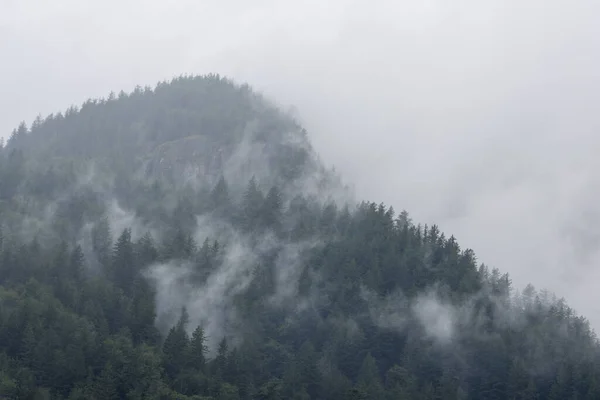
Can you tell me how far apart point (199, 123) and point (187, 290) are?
63468 millimetres

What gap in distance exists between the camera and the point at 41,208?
131m

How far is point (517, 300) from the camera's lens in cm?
12938

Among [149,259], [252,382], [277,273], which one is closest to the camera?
[252,382]

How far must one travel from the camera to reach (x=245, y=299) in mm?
117375

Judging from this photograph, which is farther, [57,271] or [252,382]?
[57,271]

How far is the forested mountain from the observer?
9362 centimetres

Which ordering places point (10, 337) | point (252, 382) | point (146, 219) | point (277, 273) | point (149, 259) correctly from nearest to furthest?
1. point (10, 337)
2. point (252, 382)
3. point (149, 259)
4. point (277, 273)
5. point (146, 219)

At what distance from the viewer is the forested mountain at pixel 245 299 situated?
93625 millimetres

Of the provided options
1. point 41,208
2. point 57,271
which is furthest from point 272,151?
point 57,271

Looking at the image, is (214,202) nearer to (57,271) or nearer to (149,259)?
(149,259)

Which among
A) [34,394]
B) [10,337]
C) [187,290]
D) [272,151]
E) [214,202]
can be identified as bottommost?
[34,394]

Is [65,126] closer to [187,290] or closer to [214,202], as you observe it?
[214,202]

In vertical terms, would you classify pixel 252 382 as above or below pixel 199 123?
below

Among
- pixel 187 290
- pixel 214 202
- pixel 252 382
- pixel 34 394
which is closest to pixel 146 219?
pixel 214 202
